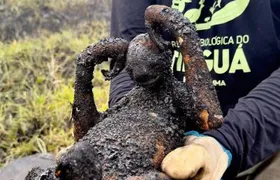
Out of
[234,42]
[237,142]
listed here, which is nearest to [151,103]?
[237,142]

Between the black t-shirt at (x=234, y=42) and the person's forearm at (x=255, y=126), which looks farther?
the black t-shirt at (x=234, y=42)

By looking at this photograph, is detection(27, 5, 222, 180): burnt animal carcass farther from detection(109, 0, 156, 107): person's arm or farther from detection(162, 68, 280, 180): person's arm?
detection(109, 0, 156, 107): person's arm

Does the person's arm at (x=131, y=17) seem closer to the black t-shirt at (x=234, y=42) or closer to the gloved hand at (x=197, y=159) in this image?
the black t-shirt at (x=234, y=42)

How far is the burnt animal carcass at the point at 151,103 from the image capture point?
3.01 ft

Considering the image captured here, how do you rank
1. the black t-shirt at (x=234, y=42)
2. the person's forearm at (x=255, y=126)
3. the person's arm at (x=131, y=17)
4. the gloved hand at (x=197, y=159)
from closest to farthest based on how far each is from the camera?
the gloved hand at (x=197, y=159), the person's forearm at (x=255, y=126), the black t-shirt at (x=234, y=42), the person's arm at (x=131, y=17)

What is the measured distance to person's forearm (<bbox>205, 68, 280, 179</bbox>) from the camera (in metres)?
1.13

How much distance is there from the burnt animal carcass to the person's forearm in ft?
0.57

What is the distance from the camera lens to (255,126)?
1.17 meters

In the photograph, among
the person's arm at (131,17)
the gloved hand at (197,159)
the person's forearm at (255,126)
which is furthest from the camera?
the person's arm at (131,17)

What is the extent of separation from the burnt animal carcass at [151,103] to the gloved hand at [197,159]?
0.02m

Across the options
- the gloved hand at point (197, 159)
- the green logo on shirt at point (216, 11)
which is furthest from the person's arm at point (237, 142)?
the green logo on shirt at point (216, 11)

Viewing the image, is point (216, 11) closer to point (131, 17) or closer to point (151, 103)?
point (131, 17)

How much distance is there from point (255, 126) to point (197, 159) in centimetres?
28

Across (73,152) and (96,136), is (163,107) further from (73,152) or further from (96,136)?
(73,152)
